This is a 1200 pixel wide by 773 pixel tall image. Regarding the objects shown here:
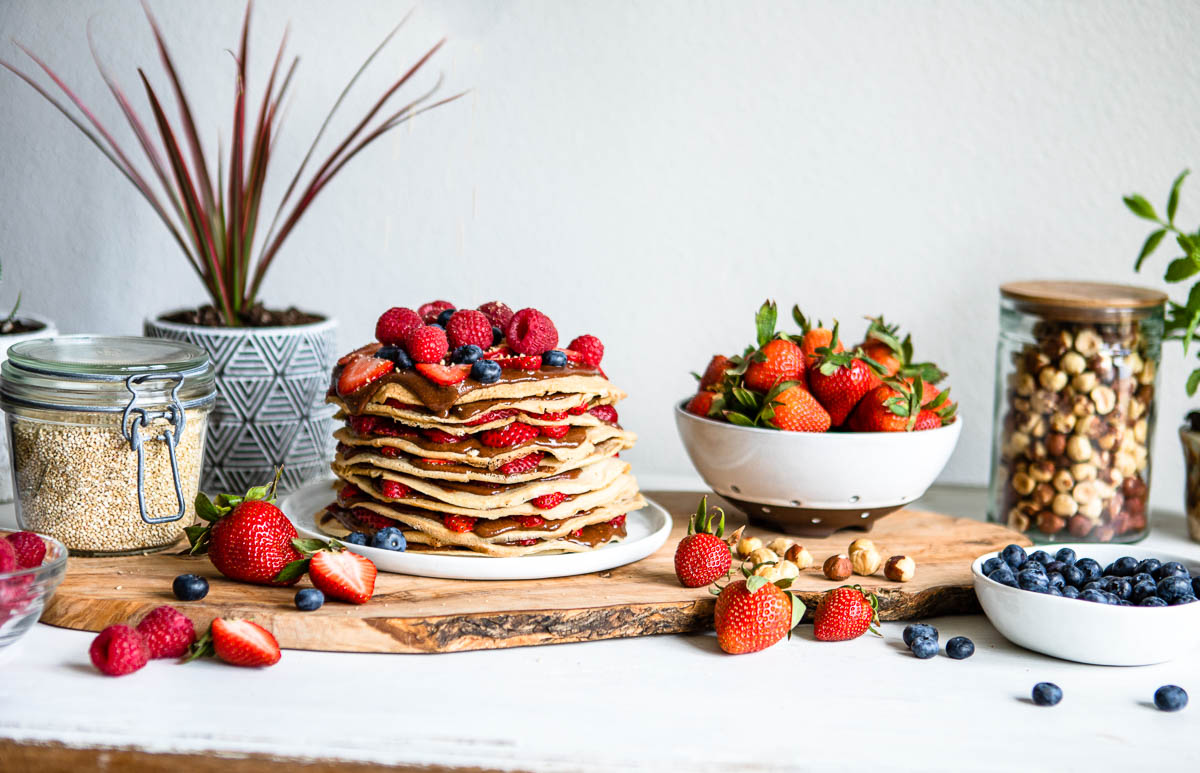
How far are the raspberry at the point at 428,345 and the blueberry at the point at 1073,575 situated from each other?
0.79 meters

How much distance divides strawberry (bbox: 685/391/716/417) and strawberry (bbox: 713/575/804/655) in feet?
1.30

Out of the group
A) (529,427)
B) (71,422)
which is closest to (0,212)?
(71,422)

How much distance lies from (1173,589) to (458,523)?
82cm

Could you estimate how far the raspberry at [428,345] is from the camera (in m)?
1.39

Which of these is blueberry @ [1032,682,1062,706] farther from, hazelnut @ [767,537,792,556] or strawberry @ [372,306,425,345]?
strawberry @ [372,306,425,345]

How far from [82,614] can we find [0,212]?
1073mm

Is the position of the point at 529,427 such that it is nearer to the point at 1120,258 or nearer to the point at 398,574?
the point at 398,574

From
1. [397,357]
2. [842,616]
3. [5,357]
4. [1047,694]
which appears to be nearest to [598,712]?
[842,616]

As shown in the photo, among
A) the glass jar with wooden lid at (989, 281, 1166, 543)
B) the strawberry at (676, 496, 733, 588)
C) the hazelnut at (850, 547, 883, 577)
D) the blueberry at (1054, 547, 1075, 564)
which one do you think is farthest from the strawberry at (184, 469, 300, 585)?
the glass jar with wooden lid at (989, 281, 1166, 543)

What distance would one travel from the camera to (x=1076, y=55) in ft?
6.50

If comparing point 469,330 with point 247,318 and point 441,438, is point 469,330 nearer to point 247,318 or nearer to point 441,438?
point 441,438

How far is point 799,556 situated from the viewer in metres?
1.44

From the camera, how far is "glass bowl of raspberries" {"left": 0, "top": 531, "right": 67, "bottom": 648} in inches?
42.4

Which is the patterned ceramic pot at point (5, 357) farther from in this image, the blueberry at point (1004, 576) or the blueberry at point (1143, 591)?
the blueberry at point (1143, 591)
